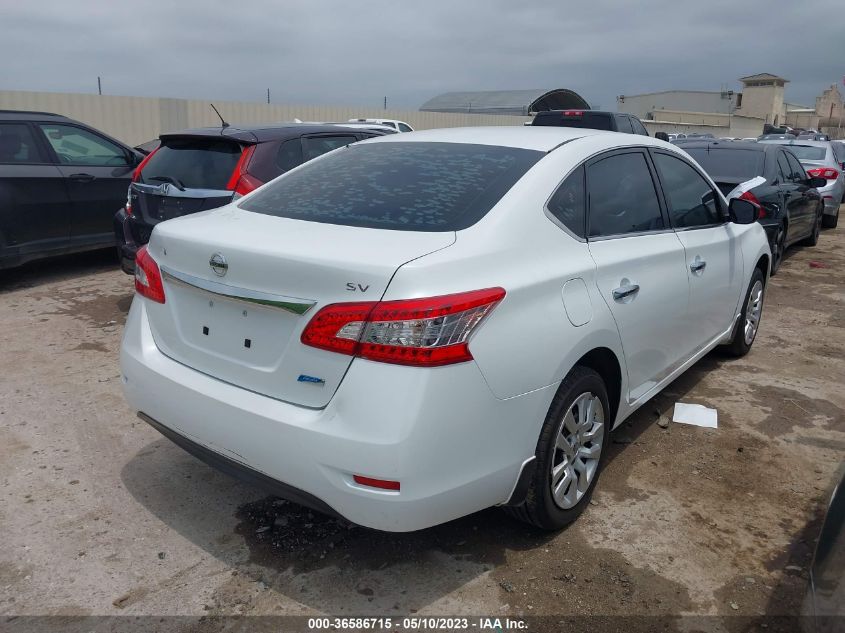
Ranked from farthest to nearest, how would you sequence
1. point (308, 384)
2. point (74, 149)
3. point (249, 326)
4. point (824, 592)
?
1. point (74, 149)
2. point (249, 326)
3. point (308, 384)
4. point (824, 592)

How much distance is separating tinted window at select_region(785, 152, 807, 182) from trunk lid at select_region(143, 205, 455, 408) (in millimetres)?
8281

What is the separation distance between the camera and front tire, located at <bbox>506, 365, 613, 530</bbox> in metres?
2.76

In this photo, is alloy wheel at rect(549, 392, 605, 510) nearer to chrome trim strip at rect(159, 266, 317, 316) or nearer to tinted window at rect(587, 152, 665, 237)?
tinted window at rect(587, 152, 665, 237)

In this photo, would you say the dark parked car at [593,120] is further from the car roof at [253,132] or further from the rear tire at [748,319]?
the rear tire at [748,319]

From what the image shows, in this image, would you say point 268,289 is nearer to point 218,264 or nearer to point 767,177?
point 218,264

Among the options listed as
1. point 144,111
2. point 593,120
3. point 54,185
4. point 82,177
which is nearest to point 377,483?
point 54,185

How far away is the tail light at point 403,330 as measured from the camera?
7.42 feet

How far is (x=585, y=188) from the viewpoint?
125 inches

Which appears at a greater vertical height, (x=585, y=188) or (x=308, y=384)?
(x=585, y=188)

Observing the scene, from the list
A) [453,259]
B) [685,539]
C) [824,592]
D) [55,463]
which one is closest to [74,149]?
[55,463]

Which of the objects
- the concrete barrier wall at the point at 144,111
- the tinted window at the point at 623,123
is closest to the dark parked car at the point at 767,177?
the tinted window at the point at 623,123

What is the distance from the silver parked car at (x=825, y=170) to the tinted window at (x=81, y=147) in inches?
388

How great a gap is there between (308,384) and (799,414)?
11.4ft

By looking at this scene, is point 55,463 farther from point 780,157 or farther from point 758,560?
point 780,157
